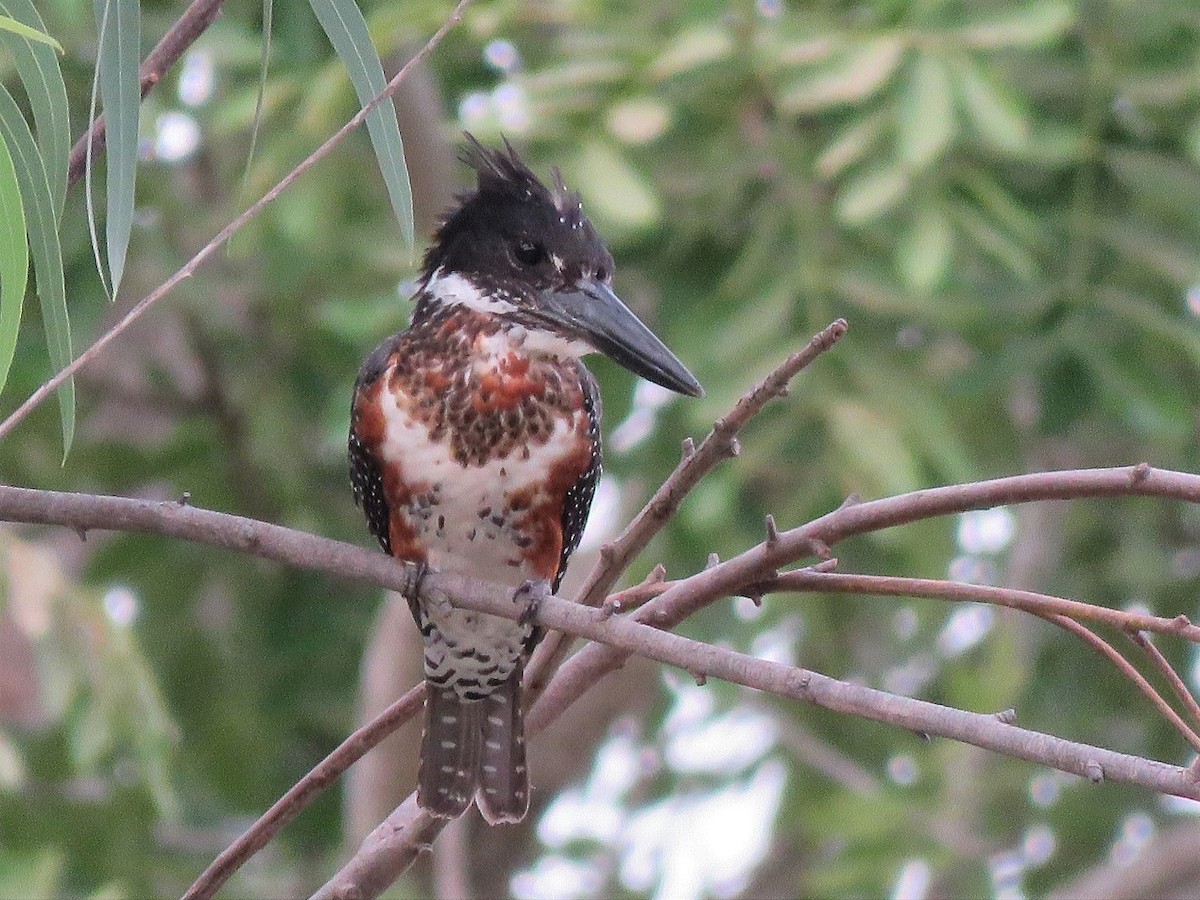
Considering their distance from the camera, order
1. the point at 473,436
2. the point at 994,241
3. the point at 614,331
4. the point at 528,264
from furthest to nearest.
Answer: the point at 994,241 < the point at 528,264 < the point at 473,436 < the point at 614,331

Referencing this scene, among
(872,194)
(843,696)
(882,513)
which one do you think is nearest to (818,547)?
(882,513)

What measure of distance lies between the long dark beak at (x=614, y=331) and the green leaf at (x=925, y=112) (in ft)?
2.69

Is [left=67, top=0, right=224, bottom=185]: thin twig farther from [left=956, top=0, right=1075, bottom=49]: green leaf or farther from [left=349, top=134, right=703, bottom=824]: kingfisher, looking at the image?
[left=956, top=0, right=1075, bottom=49]: green leaf

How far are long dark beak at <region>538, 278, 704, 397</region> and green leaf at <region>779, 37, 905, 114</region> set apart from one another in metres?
0.84

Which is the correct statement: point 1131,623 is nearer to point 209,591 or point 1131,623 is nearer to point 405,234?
point 405,234

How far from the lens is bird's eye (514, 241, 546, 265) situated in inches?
96.6

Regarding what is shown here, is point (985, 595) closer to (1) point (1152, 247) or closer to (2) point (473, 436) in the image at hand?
(2) point (473, 436)

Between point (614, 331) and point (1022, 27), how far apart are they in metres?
1.18

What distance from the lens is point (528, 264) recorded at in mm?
2463

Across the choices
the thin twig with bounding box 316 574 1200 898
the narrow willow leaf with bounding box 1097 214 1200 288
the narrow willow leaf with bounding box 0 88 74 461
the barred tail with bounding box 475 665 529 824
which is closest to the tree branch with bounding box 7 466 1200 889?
the thin twig with bounding box 316 574 1200 898

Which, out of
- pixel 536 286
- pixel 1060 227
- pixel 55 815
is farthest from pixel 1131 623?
pixel 55 815

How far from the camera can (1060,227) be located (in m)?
3.50

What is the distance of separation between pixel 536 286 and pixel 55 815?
245 centimetres

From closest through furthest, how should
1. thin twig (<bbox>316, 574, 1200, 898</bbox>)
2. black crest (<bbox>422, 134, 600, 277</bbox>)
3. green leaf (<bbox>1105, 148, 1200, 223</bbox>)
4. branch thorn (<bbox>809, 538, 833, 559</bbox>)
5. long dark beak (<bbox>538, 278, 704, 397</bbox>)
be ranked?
thin twig (<bbox>316, 574, 1200, 898</bbox>) → branch thorn (<bbox>809, 538, 833, 559</bbox>) → long dark beak (<bbox>538, 278, 704, 397</bbox>) → black crest (<bbox>422, 134, 600, 277</bbox>) → green leaf (<bbox>1105, 148, 1200, 223</bbox>)
